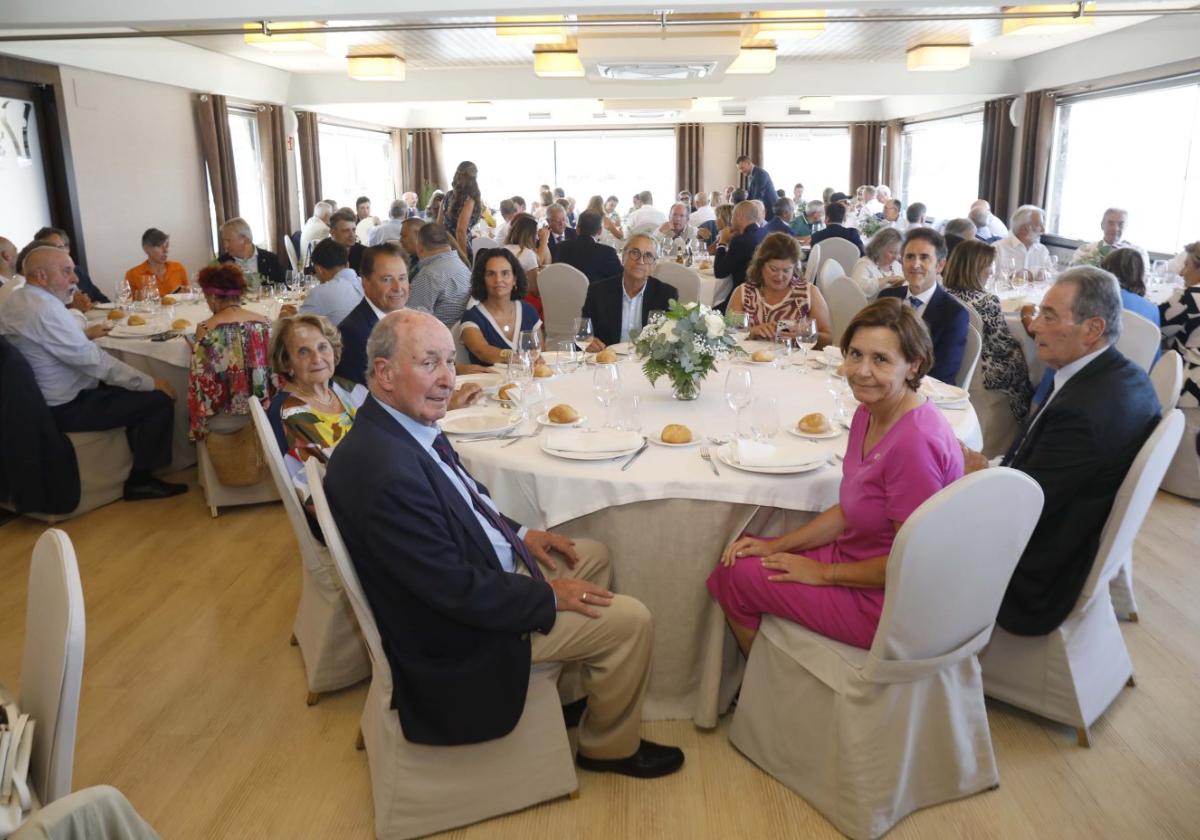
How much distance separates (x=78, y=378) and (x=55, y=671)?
13.0 feet

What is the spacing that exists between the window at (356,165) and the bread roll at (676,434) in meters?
12.8

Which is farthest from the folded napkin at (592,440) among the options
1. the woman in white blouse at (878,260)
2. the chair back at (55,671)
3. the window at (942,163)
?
the window at (942,163)

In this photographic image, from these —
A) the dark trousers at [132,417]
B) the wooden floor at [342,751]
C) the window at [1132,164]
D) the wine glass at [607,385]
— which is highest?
the window at [1132,164]

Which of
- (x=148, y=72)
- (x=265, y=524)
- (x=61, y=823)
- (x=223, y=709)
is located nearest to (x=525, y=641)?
(x=61, y=823)

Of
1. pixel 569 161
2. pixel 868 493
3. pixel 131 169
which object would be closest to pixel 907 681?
pixel 868 493

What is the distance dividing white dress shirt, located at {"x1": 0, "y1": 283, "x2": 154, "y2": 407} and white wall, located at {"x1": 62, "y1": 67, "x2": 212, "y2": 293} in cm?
446

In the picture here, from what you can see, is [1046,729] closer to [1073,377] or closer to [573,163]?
[1073,377]

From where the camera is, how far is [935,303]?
4297 millimetres

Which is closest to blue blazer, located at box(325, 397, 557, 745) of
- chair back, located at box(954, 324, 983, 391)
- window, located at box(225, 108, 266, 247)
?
chair back, located at box(954, 324, 983, 391)

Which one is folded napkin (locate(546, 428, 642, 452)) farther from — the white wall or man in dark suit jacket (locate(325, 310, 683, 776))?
the white wall

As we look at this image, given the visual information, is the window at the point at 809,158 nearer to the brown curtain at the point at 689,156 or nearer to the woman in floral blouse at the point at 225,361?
the brown curtain at the point at 689,156

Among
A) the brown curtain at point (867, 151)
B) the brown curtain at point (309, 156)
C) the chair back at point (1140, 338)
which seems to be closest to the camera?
the chair back at point (1140, 338)

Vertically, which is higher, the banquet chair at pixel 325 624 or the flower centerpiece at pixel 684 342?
the flower centerpiece at pixel 684 342

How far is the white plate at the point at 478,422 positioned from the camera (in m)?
3.02
